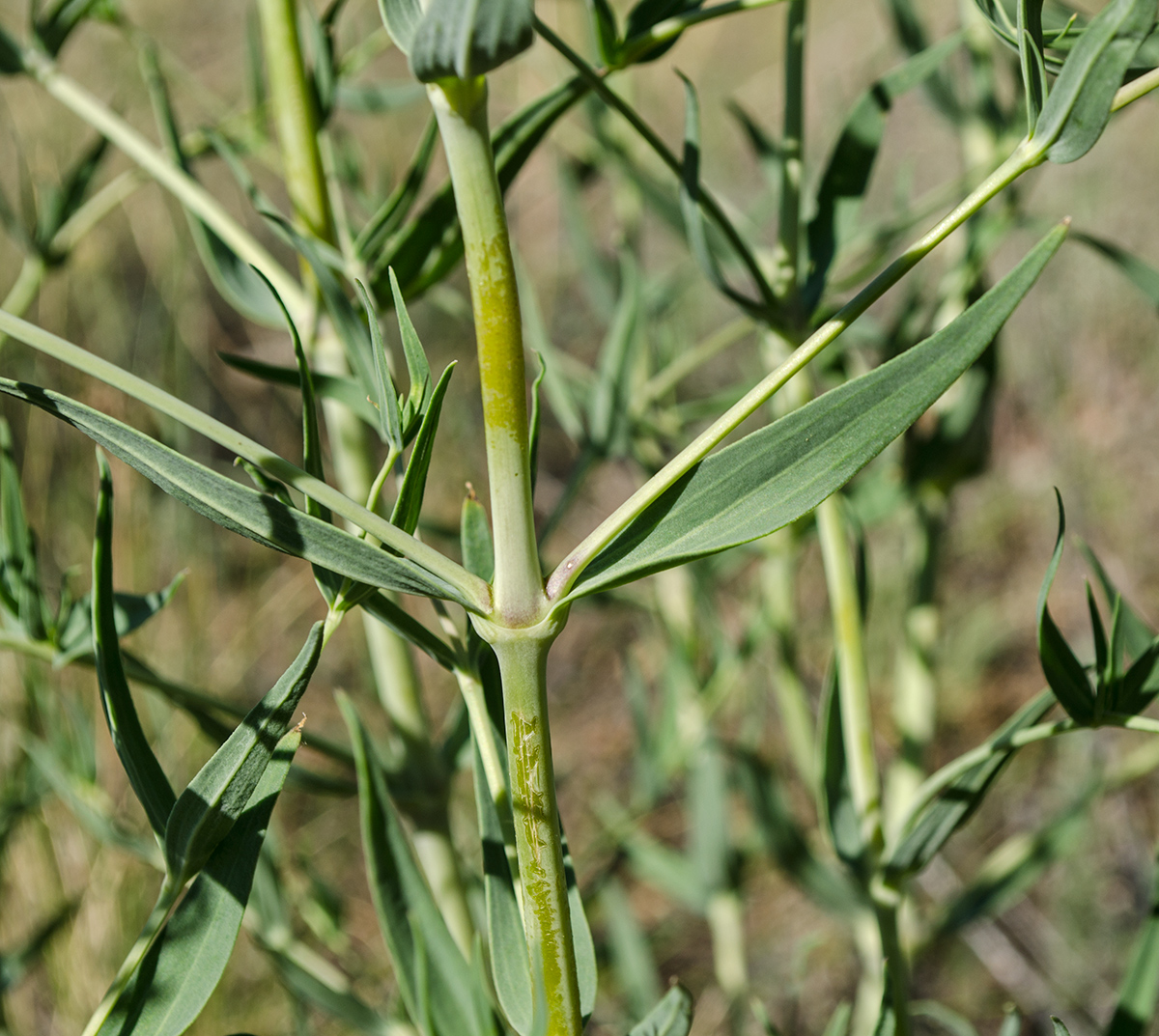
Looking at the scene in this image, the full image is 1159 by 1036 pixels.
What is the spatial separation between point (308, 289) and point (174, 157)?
0.34 ft

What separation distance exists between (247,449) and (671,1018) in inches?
12.2

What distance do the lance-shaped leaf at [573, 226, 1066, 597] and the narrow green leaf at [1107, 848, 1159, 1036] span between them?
38 centimetres

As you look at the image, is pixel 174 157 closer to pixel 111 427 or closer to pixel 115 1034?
pixel 111 427

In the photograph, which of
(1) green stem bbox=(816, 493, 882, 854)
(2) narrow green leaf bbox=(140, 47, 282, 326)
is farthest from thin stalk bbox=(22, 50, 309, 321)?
(1) green stem bbox=(816, 493, 882, 854)

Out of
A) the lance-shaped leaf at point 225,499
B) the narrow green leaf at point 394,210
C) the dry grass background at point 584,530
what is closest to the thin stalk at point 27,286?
the dry grass background at point 584,530

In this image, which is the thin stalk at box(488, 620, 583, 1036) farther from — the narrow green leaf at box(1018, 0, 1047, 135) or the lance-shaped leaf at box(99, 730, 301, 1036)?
the narrow green leaf at box(1018, 0, 1047, 135)

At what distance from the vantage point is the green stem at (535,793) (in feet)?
1.20

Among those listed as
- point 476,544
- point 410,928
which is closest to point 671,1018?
point 410,928

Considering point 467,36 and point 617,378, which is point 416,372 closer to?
point 467,36

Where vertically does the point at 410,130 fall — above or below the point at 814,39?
above

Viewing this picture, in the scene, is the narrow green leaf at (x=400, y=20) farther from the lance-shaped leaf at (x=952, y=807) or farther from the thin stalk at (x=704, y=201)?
the lance-shaped leaf at (x=952, y=807)

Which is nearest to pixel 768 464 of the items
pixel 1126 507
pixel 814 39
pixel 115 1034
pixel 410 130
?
pixel 115 1034

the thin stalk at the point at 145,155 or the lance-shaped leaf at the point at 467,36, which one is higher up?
the thin stalk at the point at 145,155

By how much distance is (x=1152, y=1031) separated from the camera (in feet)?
3.78
